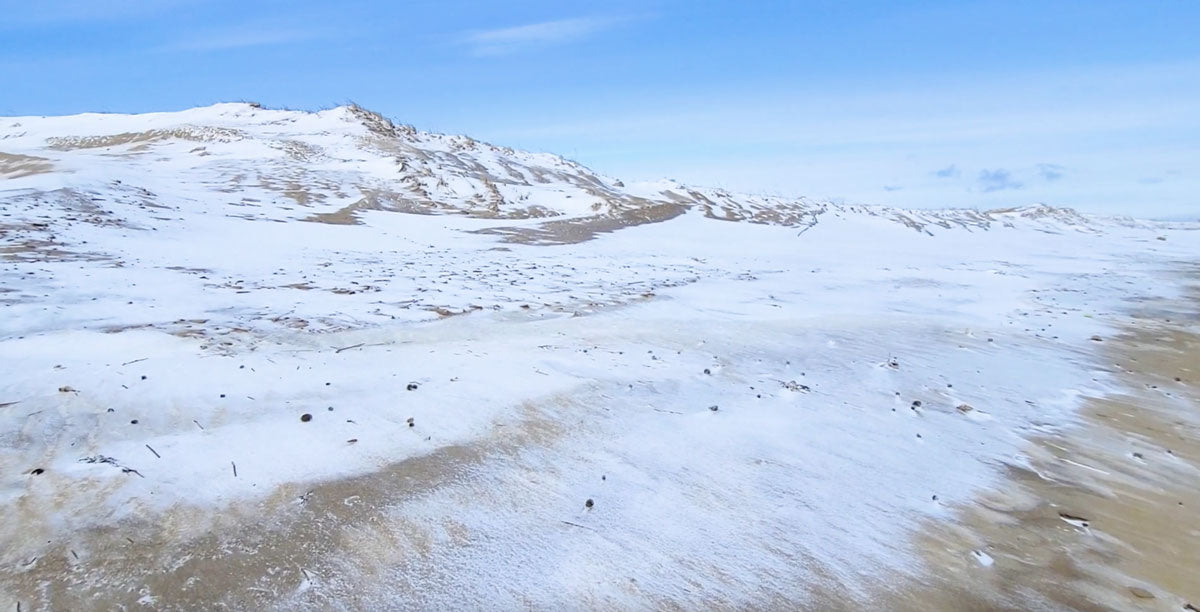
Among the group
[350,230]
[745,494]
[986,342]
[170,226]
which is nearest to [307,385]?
[745,494]

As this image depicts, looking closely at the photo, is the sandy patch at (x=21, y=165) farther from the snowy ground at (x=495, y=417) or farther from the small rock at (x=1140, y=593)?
the small rock at (x=1140, y=593)

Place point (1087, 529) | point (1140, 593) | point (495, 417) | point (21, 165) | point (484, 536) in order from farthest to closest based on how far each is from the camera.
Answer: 1. point (21, 165)
2. point (495, 417)
3. point (1087, 529)
4. point (484, 536)
5. point (1140, 593)

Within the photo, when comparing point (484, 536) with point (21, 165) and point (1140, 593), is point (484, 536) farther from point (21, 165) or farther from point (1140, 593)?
point (21, 165)

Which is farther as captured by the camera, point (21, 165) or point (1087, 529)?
point (21, 165)

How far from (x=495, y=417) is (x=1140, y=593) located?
3891 mm

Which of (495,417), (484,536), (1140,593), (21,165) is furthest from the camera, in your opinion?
(21,165)

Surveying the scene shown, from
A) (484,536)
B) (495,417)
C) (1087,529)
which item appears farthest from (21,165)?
(1087,529)

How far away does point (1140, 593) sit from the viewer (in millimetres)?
3547

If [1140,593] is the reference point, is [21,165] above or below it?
above

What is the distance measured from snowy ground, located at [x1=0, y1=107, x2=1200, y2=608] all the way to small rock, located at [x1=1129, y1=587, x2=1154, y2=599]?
0.95 metres

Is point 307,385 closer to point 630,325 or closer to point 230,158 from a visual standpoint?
point 630,325

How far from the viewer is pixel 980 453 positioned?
5.23 meters

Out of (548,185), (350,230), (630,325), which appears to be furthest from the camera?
(548,185)

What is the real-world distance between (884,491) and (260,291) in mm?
7744
